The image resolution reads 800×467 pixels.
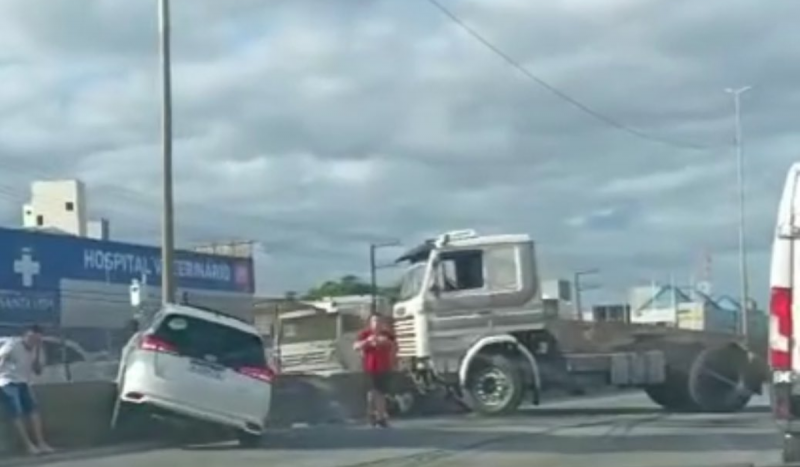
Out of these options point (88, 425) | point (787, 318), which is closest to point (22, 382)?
point (88, 425)

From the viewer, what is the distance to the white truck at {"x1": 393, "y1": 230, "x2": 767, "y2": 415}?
1147 inches

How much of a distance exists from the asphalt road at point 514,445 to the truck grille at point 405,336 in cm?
152

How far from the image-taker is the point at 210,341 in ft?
74.2

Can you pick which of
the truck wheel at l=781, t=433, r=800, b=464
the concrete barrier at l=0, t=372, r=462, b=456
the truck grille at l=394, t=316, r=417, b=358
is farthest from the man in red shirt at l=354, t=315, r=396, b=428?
the truck wheel at l=781, t=433, r=800, b=464

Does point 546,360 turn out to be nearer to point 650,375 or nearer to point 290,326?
point 650,375

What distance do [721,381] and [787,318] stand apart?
62.8 feet

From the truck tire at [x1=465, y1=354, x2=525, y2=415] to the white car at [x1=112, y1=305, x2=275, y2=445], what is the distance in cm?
667

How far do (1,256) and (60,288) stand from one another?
2275 mm

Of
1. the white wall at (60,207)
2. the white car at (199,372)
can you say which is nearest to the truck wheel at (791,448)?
the white car at (199,372)

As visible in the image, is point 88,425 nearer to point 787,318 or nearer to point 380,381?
point 380,381

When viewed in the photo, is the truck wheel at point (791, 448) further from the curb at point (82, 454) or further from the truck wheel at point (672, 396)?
the truck wheel at point (672, 396)

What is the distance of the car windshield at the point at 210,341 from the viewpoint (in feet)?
73.9

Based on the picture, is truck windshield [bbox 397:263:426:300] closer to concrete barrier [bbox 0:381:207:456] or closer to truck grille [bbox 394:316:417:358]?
truck grille [bbox 394:316:417:358]

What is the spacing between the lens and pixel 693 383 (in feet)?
98.3
